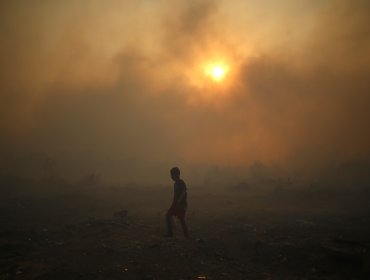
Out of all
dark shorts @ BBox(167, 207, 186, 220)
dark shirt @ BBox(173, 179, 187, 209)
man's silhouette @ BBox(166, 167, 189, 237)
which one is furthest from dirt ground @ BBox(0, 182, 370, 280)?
dark shirt @ BBox(173, 179, 187, 209)

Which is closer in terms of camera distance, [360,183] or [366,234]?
[366,234]

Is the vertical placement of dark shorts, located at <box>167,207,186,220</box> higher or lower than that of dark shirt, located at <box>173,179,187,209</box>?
lower

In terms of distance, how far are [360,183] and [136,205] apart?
955 inches

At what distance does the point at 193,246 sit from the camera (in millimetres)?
9578

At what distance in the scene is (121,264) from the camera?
7918 millimetres

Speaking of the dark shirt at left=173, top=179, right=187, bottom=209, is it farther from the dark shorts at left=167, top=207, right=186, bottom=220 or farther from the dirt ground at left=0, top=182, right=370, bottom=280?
the dirt ground at left=0, top=182, right=370, bottom=280

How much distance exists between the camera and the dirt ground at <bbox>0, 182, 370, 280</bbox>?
7.51 metres

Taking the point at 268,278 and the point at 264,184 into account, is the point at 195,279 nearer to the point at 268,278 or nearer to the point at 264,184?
the point at 268,278

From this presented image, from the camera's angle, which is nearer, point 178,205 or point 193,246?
point 193,246

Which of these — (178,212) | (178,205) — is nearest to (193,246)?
(178,212)

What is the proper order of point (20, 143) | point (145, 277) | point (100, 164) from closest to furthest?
point (145, 277) < point (100, 164) < point (20, 143)

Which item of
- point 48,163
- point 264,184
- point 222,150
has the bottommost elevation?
point 264,184

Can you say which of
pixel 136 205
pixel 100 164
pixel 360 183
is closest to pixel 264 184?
pixel 360 183

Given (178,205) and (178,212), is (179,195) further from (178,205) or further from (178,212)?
(178,212)
